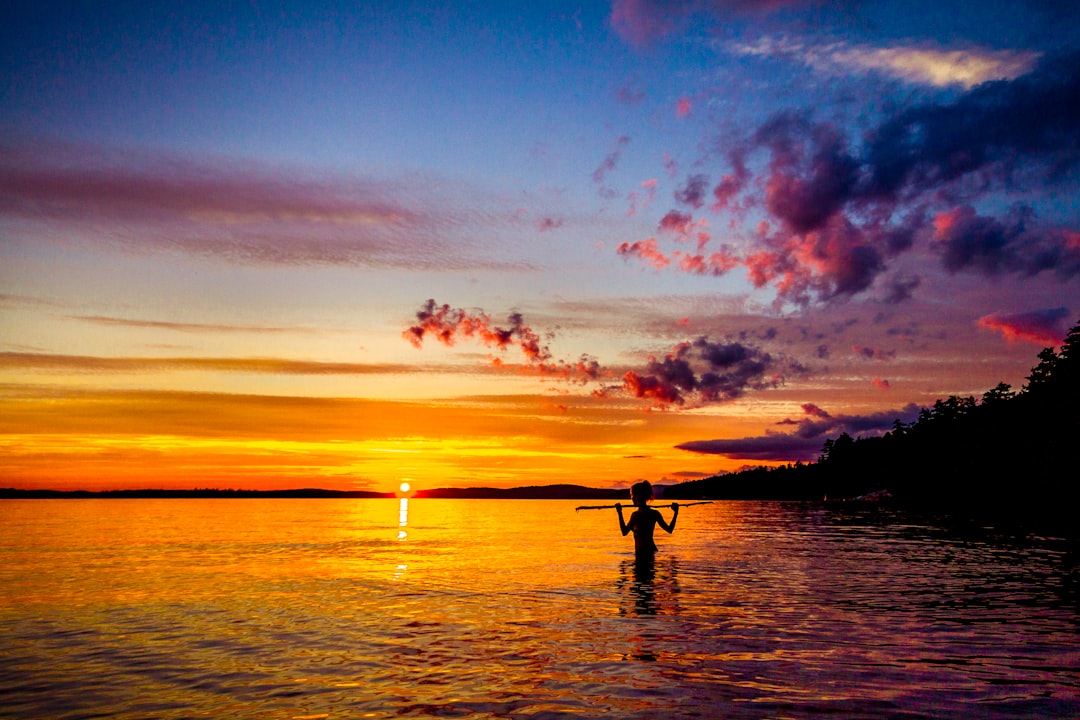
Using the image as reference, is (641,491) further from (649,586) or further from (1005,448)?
(1005,448)

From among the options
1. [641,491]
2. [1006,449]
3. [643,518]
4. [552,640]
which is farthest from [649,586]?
[1006,449]

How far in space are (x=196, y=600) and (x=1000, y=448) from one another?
13212 centimetres

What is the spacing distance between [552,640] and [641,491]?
13.3 metres

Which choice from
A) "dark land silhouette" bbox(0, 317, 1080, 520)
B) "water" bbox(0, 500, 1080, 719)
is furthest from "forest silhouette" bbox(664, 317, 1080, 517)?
"water" bbox(0, 500, 1080, 719)

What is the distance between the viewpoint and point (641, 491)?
30547mm

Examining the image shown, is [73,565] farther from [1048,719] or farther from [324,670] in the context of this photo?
[1048,719]

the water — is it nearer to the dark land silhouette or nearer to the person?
the person

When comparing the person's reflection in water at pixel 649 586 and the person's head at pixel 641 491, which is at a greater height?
the person's head at pixel 641 491

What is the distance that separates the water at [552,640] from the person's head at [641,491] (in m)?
3.26

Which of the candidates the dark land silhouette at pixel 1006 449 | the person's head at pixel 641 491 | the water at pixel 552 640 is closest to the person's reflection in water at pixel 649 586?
the water at pixel 552 640

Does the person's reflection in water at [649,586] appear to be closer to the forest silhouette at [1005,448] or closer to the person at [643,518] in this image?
the person at [643,518]

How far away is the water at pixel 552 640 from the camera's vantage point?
12.5m

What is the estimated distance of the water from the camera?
12508 mm

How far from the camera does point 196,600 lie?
84.7 feet
